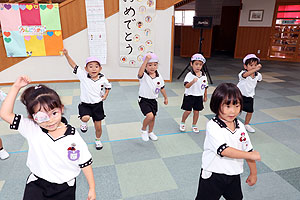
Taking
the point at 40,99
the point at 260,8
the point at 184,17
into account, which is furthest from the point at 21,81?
the point at 184,17

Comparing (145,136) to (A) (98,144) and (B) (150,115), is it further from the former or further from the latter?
(A) (98,144)

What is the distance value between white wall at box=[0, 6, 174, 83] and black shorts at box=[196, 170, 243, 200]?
4.82 m

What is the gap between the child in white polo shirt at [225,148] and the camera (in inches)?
52.4

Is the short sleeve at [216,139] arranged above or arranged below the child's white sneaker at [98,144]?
above

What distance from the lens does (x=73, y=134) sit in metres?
1.30

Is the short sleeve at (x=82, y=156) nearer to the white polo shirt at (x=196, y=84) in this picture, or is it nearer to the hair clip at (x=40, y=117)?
the hair clip at (x=40, y=117)

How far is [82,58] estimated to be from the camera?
5902mm

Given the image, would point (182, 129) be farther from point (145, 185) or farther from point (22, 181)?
point (22, 181)

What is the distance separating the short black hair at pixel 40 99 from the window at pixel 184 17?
1442cm

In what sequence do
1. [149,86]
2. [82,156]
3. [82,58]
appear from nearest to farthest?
[82,156] → [149,86] → [82,58]

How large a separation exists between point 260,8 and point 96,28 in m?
7.77

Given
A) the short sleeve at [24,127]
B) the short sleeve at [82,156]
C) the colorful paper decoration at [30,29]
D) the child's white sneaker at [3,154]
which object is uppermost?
the colorful paper decoration at [30,29]

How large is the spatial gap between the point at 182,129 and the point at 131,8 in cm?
366

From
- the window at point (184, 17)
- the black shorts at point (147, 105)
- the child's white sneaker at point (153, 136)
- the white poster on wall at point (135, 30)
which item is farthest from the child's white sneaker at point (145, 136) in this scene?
the window at point (184, 17)
